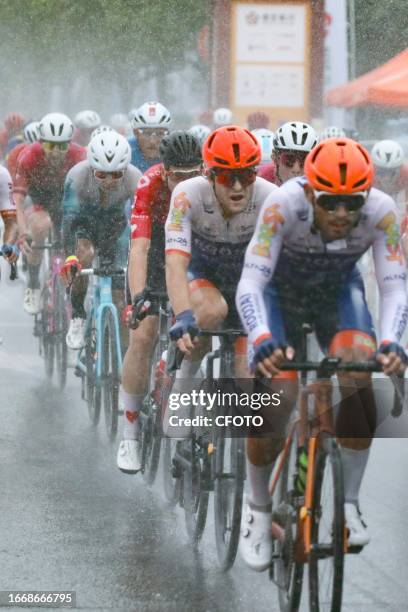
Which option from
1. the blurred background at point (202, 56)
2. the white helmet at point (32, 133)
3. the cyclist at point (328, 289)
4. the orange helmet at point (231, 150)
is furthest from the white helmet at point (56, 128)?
the blurred background at point (202, 56)

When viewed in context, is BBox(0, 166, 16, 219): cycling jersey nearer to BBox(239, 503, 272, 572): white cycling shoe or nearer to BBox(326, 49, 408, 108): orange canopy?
BBox(239, 503, 272, 572): white cycling shoe

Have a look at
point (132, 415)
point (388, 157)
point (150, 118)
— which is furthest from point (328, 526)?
point (388, 157)

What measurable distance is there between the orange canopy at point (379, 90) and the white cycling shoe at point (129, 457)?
663 inches

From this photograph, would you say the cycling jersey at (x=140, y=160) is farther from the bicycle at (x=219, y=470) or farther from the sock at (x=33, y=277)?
the bicycle at (x=219, y=470)

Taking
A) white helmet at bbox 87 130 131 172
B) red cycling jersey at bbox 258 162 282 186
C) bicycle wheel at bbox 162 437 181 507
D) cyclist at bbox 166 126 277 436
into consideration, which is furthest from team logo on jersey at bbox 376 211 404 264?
white helmet at bbox 87 130 131 172

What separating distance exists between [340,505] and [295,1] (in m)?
23.9

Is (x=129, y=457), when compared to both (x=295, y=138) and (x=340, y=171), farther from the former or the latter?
(x=340, y=171)

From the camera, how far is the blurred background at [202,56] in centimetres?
2784

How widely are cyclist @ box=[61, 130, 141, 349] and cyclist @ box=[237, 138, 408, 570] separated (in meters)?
4.05

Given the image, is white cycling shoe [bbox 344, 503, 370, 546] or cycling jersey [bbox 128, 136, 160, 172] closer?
white cycling shoe [bbox 344, 503, 370, 546]

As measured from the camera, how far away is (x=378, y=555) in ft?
21.7

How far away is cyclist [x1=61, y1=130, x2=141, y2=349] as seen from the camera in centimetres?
973

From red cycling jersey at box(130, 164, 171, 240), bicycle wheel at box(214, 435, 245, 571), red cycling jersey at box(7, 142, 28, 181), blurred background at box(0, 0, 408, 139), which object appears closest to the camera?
bicycle wheel at box(214, 435, 245, 571)

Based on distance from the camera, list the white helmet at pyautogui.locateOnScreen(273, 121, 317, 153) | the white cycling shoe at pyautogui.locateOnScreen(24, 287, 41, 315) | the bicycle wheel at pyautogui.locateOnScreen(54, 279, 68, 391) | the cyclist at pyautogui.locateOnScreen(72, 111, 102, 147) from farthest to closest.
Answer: the cyclist at pyautogui.locateOnScreen(72, 111, 102, 147) < the white cycling shoe at pyautogui.locateOnScreen(24, 287, 41, 315) < the bicycle wheel at pyautogui.locateOnScreen(54, 279, 68, 391) < the white helmet at pyautogui.locateOnScreen(273, 121, 317, 153)
